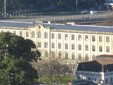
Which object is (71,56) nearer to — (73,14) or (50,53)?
(50,53)

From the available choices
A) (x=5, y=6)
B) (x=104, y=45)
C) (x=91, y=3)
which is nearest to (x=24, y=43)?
(x=104, y=45)

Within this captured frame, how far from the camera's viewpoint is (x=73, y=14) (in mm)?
133500

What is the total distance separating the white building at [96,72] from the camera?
74000 mm

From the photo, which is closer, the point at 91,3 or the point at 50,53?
the point at 50,53

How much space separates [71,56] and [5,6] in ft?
141

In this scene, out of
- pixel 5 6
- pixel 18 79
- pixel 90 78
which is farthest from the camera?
pixel 5 6

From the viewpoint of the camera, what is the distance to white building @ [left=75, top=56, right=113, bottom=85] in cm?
7400

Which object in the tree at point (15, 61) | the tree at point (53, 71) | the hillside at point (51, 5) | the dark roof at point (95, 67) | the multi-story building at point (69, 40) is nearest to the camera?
the tree at point (15, 61)

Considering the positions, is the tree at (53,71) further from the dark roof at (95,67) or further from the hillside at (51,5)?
the hillside at (51,5)

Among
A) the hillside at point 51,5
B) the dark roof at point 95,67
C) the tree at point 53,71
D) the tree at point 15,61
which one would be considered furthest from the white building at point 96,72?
the hillside at point 51,5

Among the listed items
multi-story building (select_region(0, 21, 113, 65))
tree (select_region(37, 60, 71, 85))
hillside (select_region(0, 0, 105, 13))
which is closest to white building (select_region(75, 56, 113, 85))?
tree (select_region(37, 60, 71, 85))

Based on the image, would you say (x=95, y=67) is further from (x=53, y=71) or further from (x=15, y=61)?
(x=15, y=61)

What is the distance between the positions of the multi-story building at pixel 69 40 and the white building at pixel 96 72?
8949 mm

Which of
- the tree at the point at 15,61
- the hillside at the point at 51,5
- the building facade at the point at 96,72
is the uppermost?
the tree at the point at 15,61
